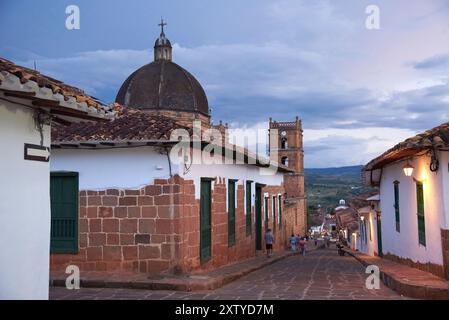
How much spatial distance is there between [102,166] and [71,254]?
1902 millimetres

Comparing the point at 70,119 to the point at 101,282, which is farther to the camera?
the point at 101,282

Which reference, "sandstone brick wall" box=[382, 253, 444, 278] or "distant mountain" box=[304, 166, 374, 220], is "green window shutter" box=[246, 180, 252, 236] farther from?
"distant mountain" box=[304, 166, 374, 220]

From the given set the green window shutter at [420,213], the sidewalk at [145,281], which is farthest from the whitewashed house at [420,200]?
the sidewalk at [145,281]

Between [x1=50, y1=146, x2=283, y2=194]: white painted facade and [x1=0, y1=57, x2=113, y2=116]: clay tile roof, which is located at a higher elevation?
[x1=0, y1=57, x2=113, y2=116]: clay tile roof

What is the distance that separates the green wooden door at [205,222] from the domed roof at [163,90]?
37.1ft

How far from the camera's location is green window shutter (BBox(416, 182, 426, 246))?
962 centimetres

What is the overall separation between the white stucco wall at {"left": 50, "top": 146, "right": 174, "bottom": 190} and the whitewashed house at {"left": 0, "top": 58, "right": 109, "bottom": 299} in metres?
3.82

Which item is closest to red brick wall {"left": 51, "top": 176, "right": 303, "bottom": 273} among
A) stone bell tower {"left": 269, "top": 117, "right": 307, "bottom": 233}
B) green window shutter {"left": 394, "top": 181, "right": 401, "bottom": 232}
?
green window shutter {"left": 394, "top": 181, "right": 401, "bottom": 232}

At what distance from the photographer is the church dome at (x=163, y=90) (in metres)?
22.5

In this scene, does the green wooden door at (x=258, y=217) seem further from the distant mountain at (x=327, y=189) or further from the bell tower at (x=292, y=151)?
the distant mountain at (x=327, y=189)
